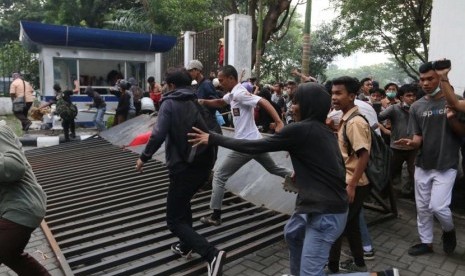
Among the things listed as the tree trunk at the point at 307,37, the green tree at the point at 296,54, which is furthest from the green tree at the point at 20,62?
the tree trunk at the point at 307,37

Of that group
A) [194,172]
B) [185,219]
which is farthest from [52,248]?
[194,172]

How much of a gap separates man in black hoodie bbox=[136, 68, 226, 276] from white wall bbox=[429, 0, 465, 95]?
386cm

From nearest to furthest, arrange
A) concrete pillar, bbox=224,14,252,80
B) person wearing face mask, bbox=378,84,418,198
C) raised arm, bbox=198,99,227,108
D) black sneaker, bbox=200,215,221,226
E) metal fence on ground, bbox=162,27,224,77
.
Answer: black sneaker, bbox=200,215,221,226
raised arm, bbox=198,99,227,108
person wearing face mask, bbox=378,84,418,198
concrete pillar, bbox=224,14,252,80
metal fence on ground, bbox=162,27,224,77

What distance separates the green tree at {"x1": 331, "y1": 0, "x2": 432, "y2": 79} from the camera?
13.3 m

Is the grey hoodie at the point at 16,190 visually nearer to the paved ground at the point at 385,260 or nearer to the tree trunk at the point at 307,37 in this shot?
the paved ground at the point at 385,260

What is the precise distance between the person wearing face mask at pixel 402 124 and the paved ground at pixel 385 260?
1243 millimetres

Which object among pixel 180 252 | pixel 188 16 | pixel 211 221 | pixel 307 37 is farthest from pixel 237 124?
pixel 188 16

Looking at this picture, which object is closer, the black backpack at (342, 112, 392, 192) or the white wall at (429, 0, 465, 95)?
the black backpack at (342, 112, 392, 192)

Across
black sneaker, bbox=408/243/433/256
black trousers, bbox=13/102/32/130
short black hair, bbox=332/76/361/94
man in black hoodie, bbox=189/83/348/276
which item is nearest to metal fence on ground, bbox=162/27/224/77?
black trousers, bbox=13/102/32/130

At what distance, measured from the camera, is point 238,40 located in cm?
899

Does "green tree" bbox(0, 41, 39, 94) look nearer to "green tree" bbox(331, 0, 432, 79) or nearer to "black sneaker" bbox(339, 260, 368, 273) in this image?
"green tree" bbox(331, 0, 432, 79)

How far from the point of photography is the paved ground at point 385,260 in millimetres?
3404

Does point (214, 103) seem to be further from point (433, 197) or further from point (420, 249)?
point (420, 249)

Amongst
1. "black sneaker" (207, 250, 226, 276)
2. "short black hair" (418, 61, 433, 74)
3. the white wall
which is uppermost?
the white wall
